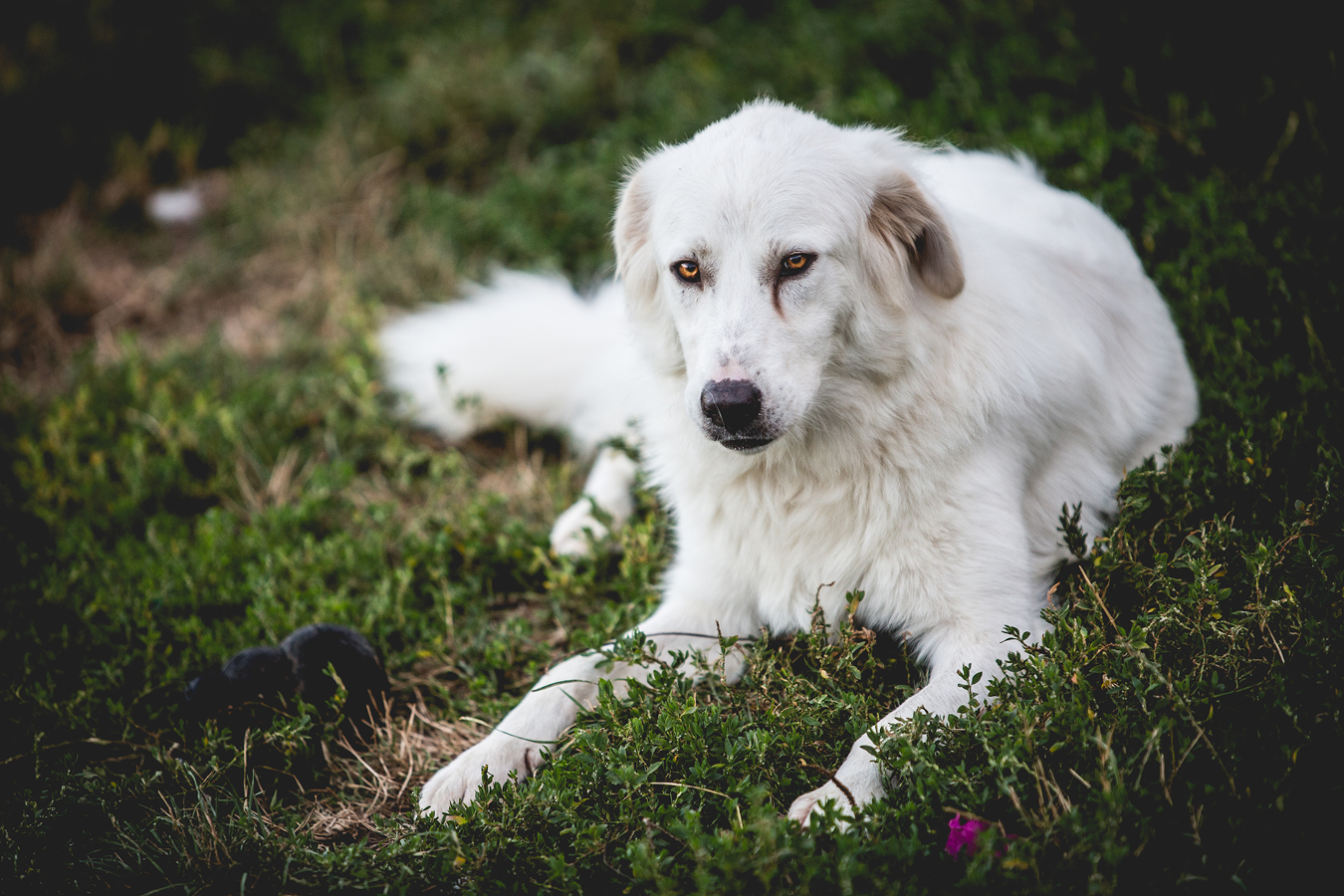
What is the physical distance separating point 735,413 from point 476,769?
1.09m

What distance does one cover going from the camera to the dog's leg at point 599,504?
3.14m

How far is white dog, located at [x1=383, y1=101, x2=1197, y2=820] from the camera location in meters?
2.18

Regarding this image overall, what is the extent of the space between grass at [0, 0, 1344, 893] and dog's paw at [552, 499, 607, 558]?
0.24 ft

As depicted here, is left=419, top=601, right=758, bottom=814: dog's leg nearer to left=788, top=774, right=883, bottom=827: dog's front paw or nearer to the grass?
the grass

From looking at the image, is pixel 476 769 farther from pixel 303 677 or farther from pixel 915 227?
pixel 915 227

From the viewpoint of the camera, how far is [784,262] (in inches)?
86.7

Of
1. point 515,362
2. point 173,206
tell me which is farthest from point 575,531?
point 173,206

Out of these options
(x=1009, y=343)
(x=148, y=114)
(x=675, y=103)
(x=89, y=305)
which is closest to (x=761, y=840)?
(x=1009, y=343)

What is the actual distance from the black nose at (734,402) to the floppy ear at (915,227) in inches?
22.2

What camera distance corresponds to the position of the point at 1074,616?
89.8 inches

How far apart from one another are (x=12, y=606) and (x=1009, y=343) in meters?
3.20

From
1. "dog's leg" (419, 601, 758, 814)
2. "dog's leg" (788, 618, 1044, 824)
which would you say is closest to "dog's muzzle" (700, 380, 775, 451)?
"dog's leg" (419, 601, 758, 814)

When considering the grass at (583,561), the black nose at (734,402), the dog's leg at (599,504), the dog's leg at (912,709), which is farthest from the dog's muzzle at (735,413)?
the dog's leg at (599,504)

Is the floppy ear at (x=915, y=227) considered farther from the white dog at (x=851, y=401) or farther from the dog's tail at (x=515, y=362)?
the dog's tail at (x=515, y=362)
